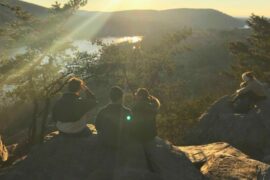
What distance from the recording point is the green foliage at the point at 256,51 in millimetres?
33825

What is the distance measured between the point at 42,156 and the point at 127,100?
2120 centimetres

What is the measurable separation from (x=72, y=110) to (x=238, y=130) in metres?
7.57

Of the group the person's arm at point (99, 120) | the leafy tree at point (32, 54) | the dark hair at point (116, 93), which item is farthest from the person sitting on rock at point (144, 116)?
the leafy tree at point (32, 54)

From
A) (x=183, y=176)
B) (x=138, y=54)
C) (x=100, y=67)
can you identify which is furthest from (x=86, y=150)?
(x=138, y=54)

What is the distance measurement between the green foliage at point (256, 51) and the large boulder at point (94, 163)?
23.3 m

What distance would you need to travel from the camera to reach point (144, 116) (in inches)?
411

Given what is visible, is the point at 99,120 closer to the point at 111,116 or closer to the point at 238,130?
the point at 111,116

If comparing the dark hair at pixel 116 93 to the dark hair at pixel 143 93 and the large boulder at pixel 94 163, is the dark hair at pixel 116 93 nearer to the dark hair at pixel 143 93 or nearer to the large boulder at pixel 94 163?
the dark hair at pixel 143 93

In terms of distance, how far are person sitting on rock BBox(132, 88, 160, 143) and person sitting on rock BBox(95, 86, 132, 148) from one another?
0.89 ft

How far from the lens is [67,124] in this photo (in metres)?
10.3

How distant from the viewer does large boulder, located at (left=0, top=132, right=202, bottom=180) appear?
9.51 meters

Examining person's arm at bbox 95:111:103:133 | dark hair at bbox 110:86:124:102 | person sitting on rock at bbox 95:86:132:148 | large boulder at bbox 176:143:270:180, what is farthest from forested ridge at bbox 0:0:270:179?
dark hair at bbox 110:86:124:102

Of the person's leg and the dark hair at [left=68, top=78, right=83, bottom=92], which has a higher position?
the dark hair at [left=68, top=78, right=83, bottom=92]

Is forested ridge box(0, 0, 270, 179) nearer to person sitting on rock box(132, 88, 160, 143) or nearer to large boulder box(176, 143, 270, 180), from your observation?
large boulder box(176, 143, 270, 180)
